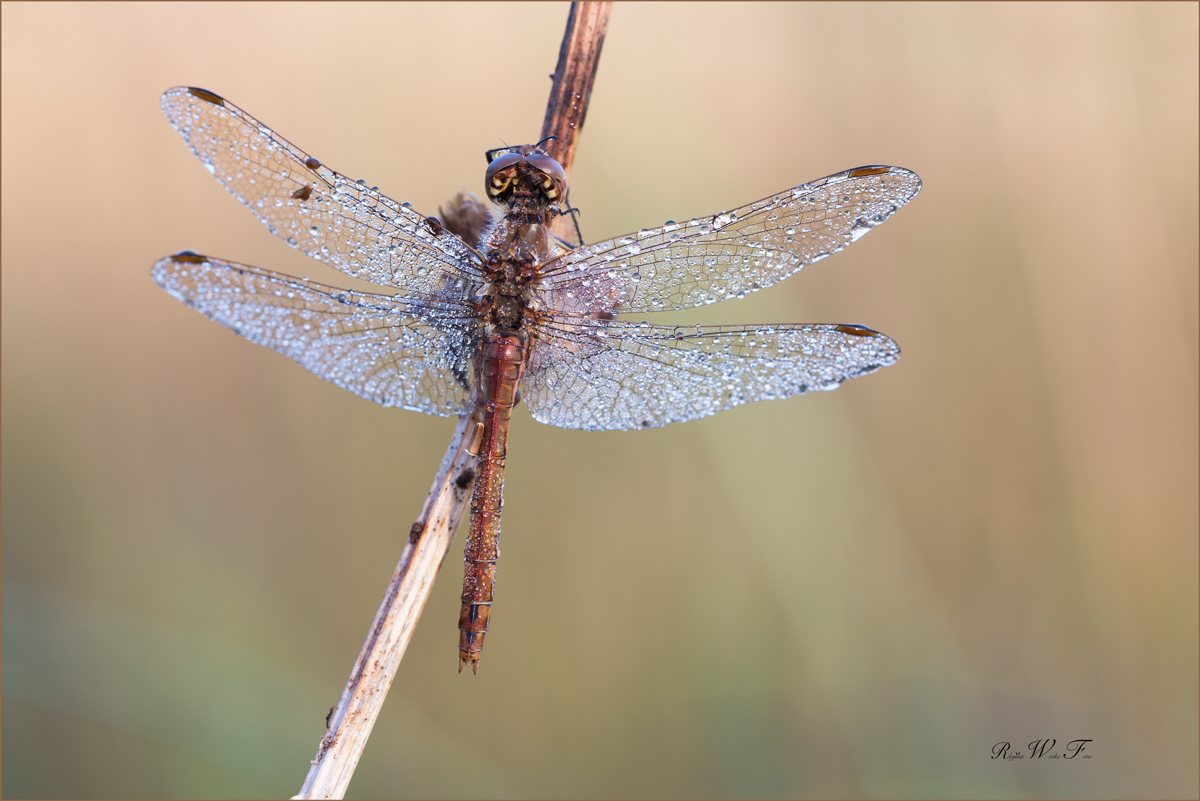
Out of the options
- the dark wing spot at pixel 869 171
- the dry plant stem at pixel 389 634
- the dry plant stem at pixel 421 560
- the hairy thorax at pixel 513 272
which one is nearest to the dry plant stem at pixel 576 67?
the dry plant stem at pixel 421 560

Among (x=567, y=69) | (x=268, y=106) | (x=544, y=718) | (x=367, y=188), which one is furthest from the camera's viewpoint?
(x=268, y=106)

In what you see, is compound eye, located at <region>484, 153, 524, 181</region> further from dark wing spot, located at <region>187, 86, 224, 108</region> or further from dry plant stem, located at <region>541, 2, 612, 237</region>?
dark wing spot, located at <region>187, 86, 224, 108</region>

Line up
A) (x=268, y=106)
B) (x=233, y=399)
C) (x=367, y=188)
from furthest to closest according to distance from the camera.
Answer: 1. (x=268, y=106)
2. (x=233, y=399)
3. (x=367, y=188)

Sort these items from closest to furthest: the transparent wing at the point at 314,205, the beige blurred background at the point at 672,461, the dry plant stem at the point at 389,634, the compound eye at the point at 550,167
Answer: the dry plant stem at the point at 389,634 → the transparent wing at the point at 314,205 → the compound eye at the point at 550,167 → the beige blurred background at the point at 672,461

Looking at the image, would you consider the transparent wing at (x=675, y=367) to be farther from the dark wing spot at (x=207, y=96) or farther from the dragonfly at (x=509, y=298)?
the dark wing spot at (x=207, y=96)

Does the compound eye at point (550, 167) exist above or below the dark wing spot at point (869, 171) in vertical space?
above

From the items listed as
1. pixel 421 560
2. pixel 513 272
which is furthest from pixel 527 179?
pixel 421 560

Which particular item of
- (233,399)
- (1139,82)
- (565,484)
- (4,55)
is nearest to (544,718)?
(565,484)

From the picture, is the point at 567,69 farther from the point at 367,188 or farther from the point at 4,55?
the point at 4,55

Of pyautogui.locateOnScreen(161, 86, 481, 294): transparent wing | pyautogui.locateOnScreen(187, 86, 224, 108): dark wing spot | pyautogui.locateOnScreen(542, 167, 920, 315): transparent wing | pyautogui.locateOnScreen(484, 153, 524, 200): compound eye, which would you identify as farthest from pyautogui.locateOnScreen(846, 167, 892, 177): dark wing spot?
pyautogui.locateOnScreen(187, 86, 224, 108): dark wing spot
